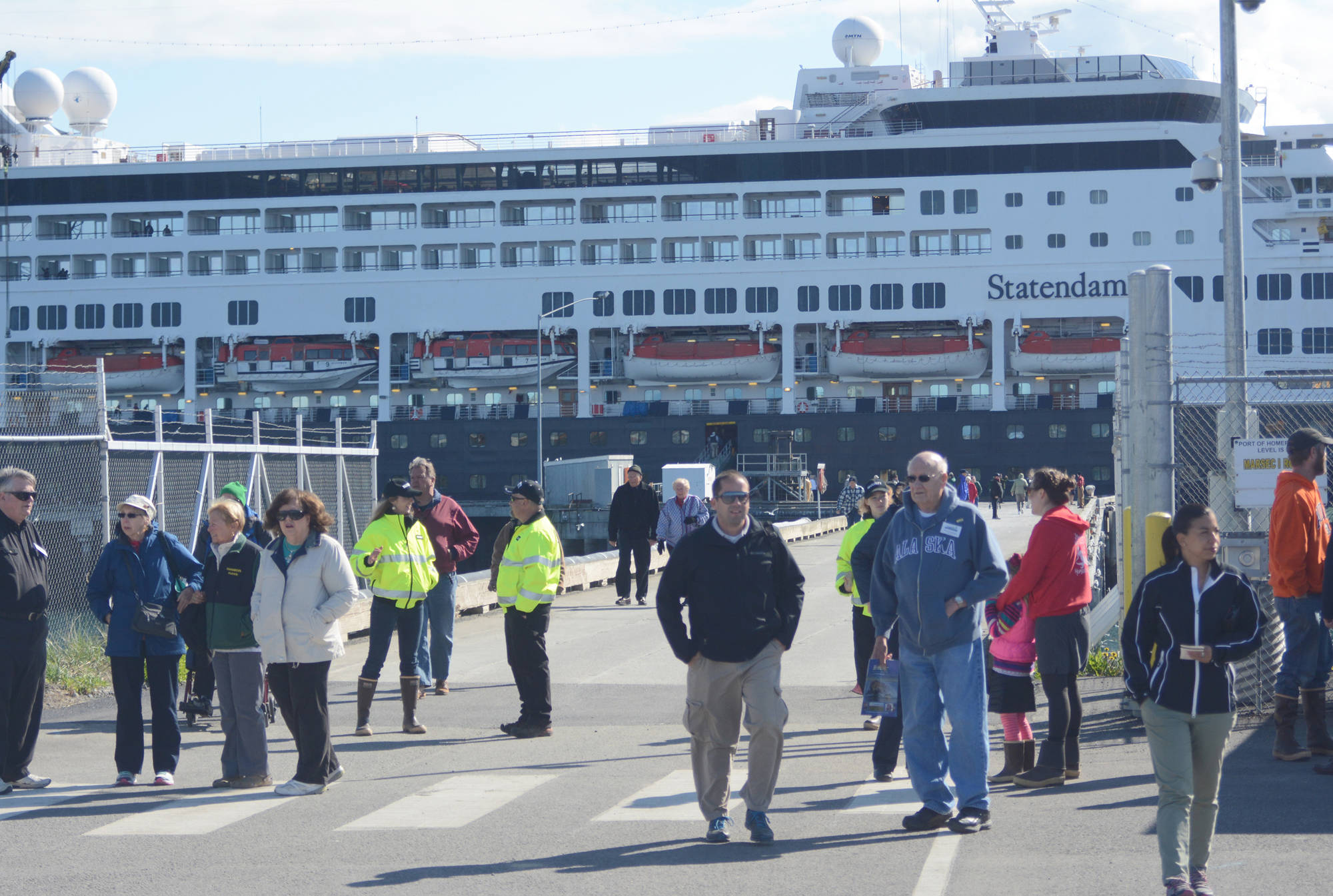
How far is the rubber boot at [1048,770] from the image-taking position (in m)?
7.16

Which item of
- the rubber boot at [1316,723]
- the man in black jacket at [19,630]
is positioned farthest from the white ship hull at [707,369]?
the man in black jacket at [19,630]

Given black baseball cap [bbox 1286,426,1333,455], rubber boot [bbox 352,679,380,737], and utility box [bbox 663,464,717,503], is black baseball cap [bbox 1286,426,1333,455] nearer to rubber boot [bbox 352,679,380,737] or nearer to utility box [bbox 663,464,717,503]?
rubber boot [bbox 352,679,380,737]

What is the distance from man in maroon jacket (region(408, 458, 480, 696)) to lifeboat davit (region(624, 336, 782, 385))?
4129cm

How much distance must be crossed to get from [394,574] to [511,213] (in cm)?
4670

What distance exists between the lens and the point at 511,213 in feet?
181

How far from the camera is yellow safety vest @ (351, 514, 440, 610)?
9656 mm

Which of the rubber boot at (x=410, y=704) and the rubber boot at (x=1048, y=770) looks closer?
the rubber boot at (x=1048, y=770)

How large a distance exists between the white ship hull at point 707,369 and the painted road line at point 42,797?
4490 cm

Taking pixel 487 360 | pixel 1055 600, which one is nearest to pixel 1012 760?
pixel 1055 600

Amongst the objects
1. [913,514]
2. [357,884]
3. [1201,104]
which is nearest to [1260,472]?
[913,514]

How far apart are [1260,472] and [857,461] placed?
4269cm

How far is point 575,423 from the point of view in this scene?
52.5 meters

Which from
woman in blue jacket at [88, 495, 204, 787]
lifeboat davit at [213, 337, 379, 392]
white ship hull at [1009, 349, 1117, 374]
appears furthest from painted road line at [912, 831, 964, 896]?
lifeboat davit at [213, 337, 379, 392]

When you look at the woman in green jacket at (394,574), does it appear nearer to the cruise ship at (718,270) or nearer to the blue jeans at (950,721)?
the blue jeans at (950,721)
